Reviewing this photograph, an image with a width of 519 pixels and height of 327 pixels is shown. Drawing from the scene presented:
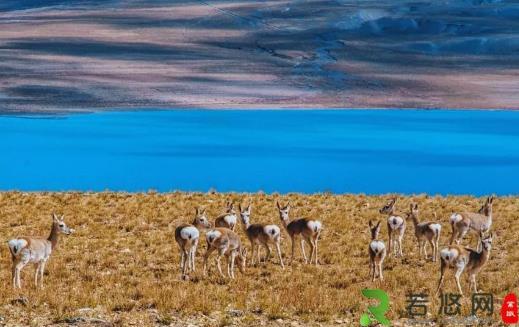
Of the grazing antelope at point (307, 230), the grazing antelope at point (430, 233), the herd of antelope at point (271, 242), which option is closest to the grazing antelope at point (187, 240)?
the herd of antelope at point (271, 242)

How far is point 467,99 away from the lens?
422ft

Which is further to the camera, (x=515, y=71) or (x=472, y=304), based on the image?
(x=515, y=71)

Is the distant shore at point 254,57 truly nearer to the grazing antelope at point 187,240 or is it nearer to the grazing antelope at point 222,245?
the grazing antelope at point 187,240

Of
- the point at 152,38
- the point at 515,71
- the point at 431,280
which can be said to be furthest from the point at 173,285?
the point at 152,38

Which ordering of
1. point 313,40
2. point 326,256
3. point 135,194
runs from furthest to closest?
point 313,40
point 135,194
point 326,256

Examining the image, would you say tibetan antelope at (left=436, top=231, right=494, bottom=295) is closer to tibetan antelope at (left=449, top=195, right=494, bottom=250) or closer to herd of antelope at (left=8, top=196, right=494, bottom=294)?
herd of antelope at (left=8, top=196, right=494, bottom=294)

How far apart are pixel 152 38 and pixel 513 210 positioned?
13847 centimetres

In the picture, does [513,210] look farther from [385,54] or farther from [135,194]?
[385,54]

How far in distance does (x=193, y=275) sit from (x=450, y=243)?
6020 millimetres

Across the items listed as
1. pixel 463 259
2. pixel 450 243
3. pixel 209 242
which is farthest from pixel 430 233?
pixel 209 242

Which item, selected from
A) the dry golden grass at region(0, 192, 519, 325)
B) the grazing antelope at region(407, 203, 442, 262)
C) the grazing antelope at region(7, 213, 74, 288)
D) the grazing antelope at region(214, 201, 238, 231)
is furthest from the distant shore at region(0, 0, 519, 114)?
the grazing antelope at region(7, 213, 74, 288)
